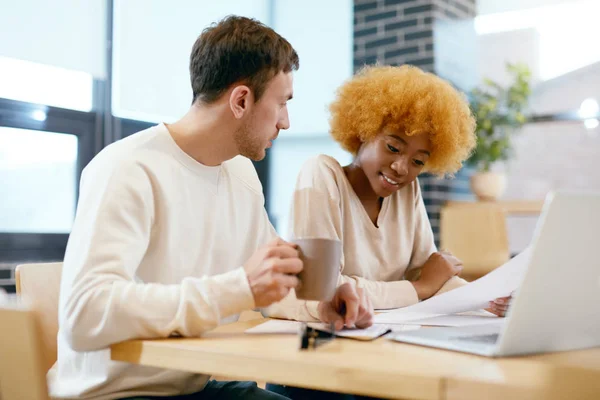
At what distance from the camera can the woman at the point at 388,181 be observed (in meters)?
1.73

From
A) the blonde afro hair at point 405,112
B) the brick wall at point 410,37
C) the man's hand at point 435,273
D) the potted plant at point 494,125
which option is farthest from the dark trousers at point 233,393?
the potted plant at point 494,125

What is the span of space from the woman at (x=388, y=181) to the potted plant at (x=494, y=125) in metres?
2.24

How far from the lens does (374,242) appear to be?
186cm

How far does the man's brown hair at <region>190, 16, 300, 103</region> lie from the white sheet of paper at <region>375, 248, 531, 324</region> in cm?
56

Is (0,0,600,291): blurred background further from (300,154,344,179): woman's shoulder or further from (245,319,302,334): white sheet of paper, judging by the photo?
(245,319,302,334): white sheet of paper

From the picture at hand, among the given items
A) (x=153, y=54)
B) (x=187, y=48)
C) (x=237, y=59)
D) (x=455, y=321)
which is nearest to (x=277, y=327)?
(x=455, y=321)

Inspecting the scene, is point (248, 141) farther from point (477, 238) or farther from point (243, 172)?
point (477, 238)

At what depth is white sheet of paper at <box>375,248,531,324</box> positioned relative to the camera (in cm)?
121

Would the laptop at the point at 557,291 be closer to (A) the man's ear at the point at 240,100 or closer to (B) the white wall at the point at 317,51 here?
(A) the man's ear at the point at 240,100

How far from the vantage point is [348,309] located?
1150mm

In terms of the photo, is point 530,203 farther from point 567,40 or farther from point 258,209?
point 258,209

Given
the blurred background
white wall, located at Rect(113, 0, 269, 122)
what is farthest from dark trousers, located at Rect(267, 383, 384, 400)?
white wall, located at Rect(113, 0, 269, 122)

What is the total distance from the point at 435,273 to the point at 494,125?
274 cm

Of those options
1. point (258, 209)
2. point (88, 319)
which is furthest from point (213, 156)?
point (88, 319)
